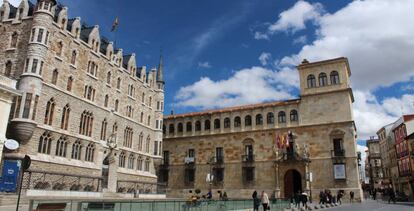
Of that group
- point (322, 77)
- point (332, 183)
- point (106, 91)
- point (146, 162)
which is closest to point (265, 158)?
point (332, 183)

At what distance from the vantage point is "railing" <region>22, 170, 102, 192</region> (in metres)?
25.5

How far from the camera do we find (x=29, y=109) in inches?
1025

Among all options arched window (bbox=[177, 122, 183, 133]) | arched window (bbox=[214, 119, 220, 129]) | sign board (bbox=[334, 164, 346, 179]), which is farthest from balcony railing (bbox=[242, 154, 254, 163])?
arched window (bbox=[177, 122, 183, 133])

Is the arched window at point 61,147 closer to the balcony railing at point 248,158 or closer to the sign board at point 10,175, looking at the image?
the sign board at point 10,175

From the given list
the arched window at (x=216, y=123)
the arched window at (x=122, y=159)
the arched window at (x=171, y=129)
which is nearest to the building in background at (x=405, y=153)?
the arched window at (x=216, y=123)

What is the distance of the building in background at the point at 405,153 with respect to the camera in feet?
167

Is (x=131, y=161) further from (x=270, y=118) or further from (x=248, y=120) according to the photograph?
(x=270, y=118)

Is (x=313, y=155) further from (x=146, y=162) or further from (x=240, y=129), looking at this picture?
(x=146, y=162)

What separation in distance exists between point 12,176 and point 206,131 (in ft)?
98.5

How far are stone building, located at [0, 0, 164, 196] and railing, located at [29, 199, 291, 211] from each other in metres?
14.2

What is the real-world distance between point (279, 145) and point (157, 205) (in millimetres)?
27424

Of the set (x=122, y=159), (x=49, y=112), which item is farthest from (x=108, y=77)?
(x=49, y=112)

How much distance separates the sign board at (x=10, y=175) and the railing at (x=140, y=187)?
14.3 meters

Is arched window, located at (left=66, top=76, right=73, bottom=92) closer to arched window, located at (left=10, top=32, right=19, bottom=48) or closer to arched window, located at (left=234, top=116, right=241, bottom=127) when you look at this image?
arched window, located at (left=10, top=32, right=19, bottom=48)
